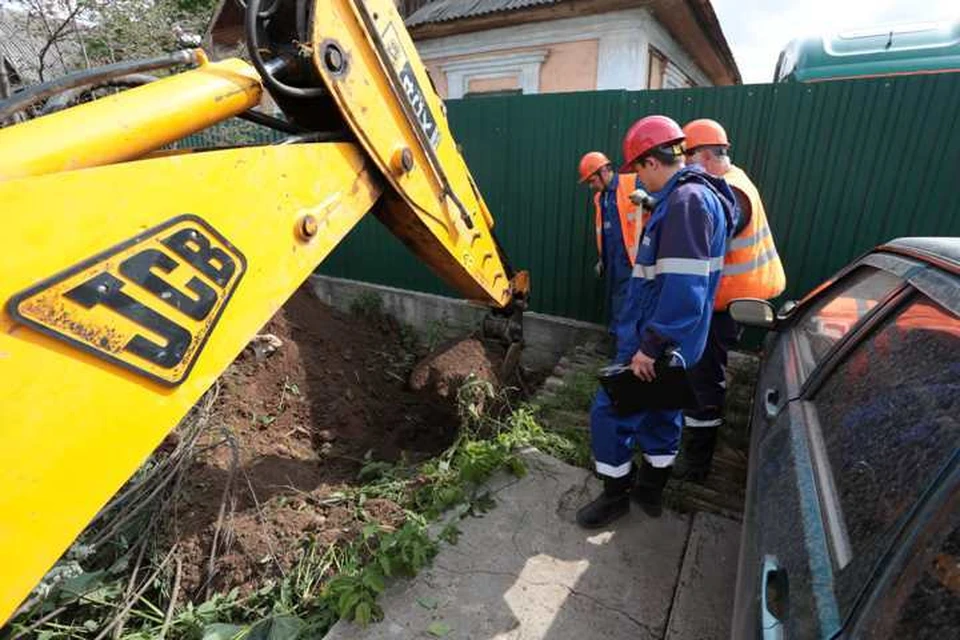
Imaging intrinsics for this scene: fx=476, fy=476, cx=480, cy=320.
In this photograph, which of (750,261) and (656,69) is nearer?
(750,261)

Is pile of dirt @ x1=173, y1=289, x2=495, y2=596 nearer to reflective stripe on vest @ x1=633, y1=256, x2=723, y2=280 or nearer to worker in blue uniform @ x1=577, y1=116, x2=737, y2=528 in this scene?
worker in blue uniform @ x1=577, y1=116, x2=737, y2=528

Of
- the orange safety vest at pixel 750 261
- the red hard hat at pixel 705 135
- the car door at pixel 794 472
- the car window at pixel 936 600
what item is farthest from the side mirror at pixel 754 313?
the car window at pixel 936 600

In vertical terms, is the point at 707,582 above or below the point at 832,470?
below

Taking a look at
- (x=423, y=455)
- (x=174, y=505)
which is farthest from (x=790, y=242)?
(x=174, y=505)

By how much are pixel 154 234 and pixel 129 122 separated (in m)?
0.33

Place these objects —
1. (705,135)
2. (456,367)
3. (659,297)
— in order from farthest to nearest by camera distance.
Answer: (456,367) → (705,135) → (659,297)

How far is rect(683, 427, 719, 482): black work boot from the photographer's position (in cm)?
282

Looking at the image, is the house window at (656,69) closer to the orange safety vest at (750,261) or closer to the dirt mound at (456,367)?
the orange safety vest at (750,261)

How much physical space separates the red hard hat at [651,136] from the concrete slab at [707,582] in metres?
1.83

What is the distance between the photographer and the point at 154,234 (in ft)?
3.70

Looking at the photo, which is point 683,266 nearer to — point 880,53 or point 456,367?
point 456,367

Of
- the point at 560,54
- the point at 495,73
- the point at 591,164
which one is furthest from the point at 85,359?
the point at 495,73

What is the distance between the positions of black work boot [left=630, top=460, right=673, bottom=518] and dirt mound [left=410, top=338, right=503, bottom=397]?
1400mm

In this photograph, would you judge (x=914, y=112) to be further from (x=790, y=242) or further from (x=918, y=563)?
(x=918, y=563)
